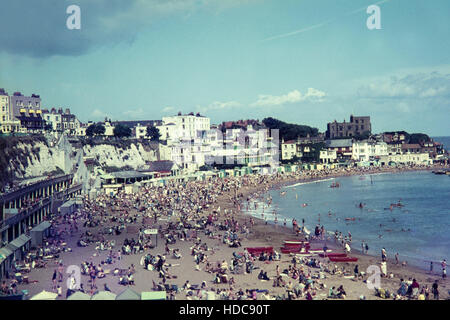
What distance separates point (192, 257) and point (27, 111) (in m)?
63.7

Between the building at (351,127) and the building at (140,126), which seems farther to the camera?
the building at (351,127)

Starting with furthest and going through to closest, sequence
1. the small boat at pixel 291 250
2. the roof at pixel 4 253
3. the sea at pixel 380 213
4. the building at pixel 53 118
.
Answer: the building at pixel 53 118 → the sea at pixel 380 213 → the small boat at pixel 291 250 → the roof at pixel 4 253

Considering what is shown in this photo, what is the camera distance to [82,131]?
101 m

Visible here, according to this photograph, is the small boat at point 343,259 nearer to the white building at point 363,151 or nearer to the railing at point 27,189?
the railing at point 27,189

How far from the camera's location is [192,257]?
75.7 feet

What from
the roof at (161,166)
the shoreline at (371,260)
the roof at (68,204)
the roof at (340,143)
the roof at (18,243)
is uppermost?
the roof at (340,143)

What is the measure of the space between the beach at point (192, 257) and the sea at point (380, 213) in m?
2.57

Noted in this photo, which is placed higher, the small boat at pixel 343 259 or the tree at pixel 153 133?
the tree at pixel 153 133

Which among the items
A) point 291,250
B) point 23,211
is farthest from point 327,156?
point 23,211

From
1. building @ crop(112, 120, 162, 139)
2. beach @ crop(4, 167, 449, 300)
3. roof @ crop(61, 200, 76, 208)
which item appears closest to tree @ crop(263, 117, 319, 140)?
building @ crop(112, 120, 162, 139)

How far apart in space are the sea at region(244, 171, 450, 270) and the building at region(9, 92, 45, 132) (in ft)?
132

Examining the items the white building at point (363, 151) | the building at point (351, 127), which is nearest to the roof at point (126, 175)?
the white building at point (363, 151)

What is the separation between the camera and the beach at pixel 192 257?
1794 centimetres
